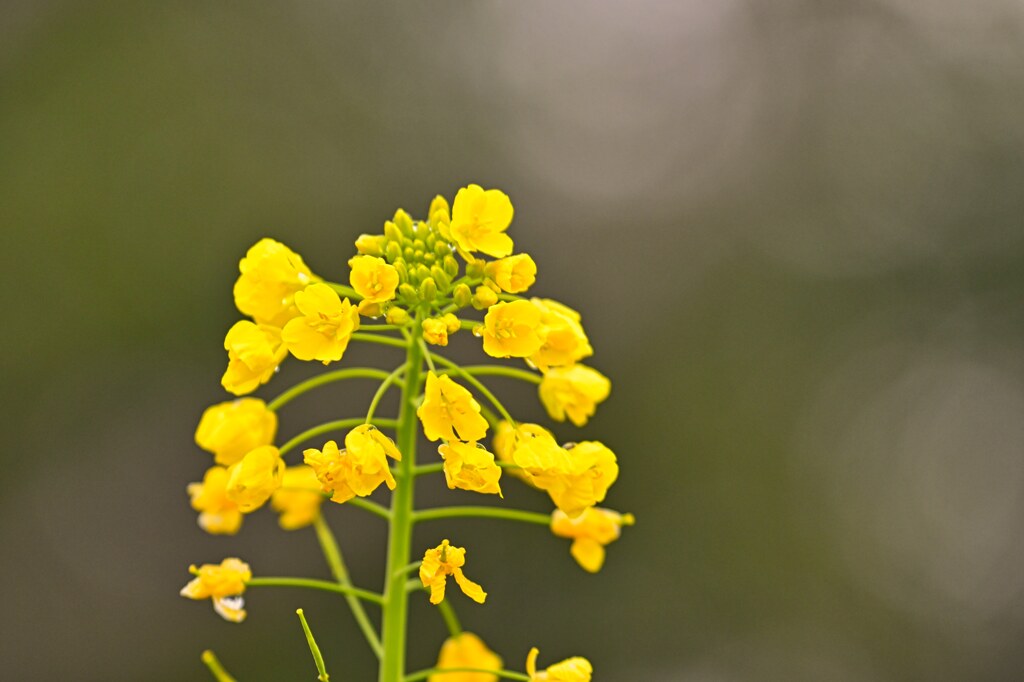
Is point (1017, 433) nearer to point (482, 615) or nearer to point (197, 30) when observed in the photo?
point (482, 615)


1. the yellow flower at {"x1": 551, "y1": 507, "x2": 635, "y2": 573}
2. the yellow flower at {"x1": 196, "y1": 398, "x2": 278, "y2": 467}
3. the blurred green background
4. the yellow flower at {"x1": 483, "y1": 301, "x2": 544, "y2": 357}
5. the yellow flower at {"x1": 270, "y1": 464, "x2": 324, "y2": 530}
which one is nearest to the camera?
the yellow flower at {"x1": 483, "y1": 301, "x2": 544, "y2": 357}

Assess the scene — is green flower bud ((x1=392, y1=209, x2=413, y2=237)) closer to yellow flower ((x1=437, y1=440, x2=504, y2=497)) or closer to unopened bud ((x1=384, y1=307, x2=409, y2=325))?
unopened bud ((x1=384, y1=307, x2=409, y2=325))

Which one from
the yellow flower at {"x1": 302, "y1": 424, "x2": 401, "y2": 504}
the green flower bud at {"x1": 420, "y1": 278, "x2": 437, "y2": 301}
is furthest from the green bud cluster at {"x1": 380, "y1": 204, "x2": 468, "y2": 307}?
the yellow flower at {"x1": 302, "y1": 424, "x2": 401, "y2": 504}

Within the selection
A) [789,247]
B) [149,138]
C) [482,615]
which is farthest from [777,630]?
[149,138]

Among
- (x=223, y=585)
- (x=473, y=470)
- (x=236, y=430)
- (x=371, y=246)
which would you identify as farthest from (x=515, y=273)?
(x=223, y=585)

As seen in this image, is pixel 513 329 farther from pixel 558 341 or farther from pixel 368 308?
pixel 368 308

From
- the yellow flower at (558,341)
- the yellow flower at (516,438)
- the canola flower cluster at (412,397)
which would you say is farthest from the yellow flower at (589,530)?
the yellow flower at (558,341)

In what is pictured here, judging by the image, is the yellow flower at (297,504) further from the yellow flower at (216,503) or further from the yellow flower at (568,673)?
the yellow flower at (568,673)
